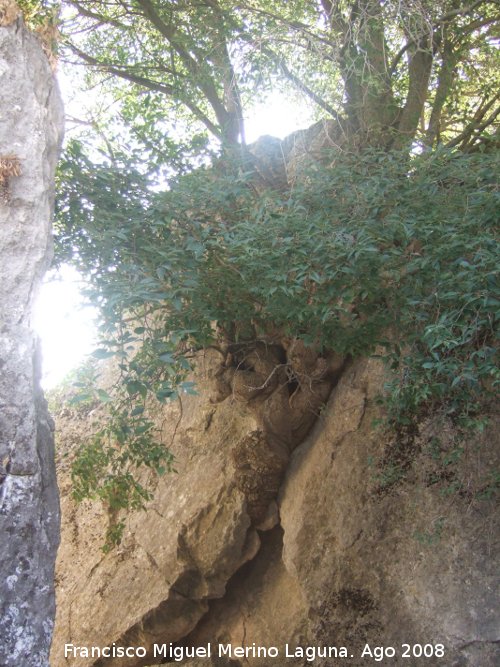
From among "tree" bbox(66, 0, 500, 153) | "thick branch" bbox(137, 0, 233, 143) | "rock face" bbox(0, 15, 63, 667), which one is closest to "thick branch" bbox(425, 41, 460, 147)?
"tree" bbox(66, 0, 500, 153)

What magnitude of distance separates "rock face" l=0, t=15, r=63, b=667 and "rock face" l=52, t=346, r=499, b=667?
8.60ft

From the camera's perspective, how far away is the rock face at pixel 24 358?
3031 millimetres

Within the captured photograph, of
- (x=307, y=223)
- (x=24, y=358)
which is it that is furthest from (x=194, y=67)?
(x=24, y=358)

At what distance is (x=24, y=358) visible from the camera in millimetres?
3416

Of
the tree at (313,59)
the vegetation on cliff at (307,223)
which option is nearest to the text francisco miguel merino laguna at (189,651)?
the vegetation on cliff at (307,223)

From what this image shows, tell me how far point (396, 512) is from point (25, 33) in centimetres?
422

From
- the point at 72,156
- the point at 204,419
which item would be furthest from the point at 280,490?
the point at 72,156

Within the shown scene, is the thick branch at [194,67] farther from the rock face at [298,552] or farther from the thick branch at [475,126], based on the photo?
the rock face at [298,552]

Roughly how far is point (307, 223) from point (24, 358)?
1995 mm

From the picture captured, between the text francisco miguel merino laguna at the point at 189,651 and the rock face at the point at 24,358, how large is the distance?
313 centimetres

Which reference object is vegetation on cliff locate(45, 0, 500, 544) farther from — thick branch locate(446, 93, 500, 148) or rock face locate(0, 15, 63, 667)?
rock face locate(0, 15, 63, 667)

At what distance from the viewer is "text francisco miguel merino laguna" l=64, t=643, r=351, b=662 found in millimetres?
5683

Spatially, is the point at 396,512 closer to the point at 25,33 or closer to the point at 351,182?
the point at 351,182

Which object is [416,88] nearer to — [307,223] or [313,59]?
[313,59]
